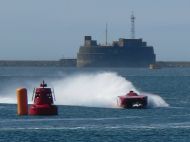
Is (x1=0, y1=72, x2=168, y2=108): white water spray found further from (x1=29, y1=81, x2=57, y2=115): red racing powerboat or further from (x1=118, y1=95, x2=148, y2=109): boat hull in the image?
(x1=29, y1=81, x2=57, y2=115): red racing powerboat

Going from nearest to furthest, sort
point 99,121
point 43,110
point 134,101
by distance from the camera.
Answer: point 99,121 < point 43,110 < point 134,101

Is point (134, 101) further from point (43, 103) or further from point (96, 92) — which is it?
point (96, 92)

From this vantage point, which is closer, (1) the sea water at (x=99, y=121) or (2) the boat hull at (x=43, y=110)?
(1) the sea water at (x=99, y=121)

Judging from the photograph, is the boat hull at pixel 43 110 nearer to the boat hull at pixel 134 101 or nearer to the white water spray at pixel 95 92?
the boat hull at pixel 134 101

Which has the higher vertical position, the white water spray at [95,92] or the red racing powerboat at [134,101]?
the white water spray at [95,92]

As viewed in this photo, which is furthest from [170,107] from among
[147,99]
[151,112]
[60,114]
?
[60,114]

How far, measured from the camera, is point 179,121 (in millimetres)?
57250

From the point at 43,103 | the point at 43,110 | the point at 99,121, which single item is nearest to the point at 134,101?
the point at 43,103

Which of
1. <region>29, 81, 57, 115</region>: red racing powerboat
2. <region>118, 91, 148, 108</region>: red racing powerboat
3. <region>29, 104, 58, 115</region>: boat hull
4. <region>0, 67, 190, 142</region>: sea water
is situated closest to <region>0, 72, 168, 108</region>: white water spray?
<region>0, 67, 190, 142</region>: sea water

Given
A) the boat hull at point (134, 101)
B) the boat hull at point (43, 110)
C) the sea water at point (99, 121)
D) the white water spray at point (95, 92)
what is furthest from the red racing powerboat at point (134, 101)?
the boat hull at point (43, 110)

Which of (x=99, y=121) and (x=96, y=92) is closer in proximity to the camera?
(x=99, y=121)

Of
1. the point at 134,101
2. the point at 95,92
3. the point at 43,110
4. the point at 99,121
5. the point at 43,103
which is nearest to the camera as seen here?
the point at 99,121

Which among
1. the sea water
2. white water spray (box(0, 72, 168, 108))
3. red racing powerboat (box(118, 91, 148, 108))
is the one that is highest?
white water spray (box(0, 72, 168, 108))

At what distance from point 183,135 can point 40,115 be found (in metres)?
12.8
